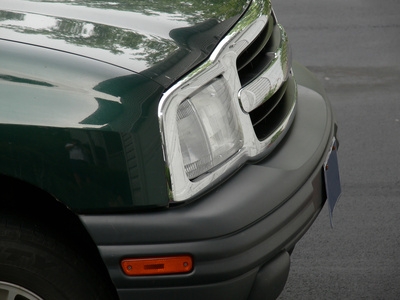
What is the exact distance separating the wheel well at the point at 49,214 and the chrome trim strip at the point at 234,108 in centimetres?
35

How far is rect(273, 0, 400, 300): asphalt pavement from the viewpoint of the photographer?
172 inches

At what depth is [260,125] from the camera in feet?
10.8

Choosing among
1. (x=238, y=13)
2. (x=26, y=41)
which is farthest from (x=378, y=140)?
(x=26, y=41)

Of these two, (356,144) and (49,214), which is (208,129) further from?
(356,144)

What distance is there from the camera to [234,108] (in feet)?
10.0

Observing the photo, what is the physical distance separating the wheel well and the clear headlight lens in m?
0.41

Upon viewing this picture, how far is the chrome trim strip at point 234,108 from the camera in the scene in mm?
2799

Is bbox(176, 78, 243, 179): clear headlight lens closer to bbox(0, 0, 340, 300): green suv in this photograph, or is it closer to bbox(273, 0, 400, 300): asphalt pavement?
bbox(0, 0, 340, 300): green suv

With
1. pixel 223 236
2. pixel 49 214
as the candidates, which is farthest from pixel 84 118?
pixel 223 236

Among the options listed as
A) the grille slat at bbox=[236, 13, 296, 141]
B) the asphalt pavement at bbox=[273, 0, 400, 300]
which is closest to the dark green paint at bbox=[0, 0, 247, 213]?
the grille slat at bbox=[236, 13, 296, 141]

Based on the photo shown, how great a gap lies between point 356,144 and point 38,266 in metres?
3.47

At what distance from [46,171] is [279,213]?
77cm

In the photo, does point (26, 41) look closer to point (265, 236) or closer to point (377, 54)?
point (265, 236)

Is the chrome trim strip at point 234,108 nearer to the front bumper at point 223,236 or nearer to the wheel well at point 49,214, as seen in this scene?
the front bumper at point 223,236
